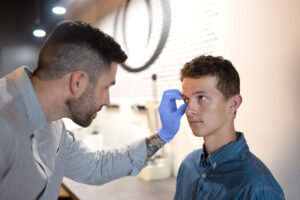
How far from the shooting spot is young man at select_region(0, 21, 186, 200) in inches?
41.1

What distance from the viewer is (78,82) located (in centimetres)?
122

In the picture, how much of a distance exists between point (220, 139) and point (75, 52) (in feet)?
2.56

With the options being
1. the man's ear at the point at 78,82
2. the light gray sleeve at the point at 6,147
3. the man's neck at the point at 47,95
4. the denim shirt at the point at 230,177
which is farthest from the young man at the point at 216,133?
the light gray sleeve at the point at 6,147

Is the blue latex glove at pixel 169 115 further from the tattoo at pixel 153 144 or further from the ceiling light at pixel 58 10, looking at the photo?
the ceiling light at pixel 58 10

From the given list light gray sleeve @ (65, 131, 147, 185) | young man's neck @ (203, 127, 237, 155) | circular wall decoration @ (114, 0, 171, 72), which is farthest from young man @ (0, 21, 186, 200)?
circular wall decoration @ (114, 0, 171, 72)

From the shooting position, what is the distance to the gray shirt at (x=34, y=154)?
3.37 ft

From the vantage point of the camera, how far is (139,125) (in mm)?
2637

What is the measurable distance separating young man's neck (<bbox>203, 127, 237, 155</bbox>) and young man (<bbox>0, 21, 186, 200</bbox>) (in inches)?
9.5

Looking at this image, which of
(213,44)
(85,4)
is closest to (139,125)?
(213,44)

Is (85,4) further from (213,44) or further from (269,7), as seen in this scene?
(269,7)

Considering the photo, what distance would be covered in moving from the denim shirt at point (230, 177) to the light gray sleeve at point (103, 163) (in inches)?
12.1

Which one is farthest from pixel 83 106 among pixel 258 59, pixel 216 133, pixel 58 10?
pixel 58 10

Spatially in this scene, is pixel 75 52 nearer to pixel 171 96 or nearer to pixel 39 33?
pixel 171 96

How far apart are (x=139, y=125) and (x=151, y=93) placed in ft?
1.31
